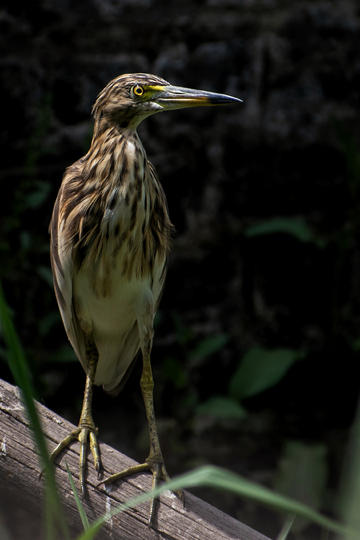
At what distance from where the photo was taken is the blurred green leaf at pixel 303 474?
8.91 ft

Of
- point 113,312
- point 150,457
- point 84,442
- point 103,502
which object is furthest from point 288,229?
point 103,502

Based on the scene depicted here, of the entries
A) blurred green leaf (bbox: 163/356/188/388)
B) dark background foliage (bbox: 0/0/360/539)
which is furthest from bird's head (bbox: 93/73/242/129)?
blurred green leaf (bbox: 163/356/188/388)

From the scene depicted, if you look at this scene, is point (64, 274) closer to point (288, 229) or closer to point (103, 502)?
point (103, 502)

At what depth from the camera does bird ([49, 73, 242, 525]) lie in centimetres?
171

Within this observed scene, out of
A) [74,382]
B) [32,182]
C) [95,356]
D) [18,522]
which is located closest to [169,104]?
[95,356]

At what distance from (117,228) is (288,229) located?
1305 millimetres

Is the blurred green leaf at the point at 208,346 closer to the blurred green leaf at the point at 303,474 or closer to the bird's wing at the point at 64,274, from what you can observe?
the blurred green leaf at the point at 303,474

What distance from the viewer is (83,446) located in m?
1.58

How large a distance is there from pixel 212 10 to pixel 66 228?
5.29 ft

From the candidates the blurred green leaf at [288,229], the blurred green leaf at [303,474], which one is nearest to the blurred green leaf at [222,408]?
the blurred green leaf at [303,474]

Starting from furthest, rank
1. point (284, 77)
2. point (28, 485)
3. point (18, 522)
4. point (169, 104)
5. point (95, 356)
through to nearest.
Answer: point (284, 77)
point (18, 522)
point (95, 356)
point (169, 104)
point (28, 485)

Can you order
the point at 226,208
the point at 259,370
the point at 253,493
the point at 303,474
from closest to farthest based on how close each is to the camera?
the point at 253,493 < the point at 303,474 < the point at 259,370 < the point at 226,208

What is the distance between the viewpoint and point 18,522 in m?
2.88

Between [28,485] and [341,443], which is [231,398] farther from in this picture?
[28,485]
